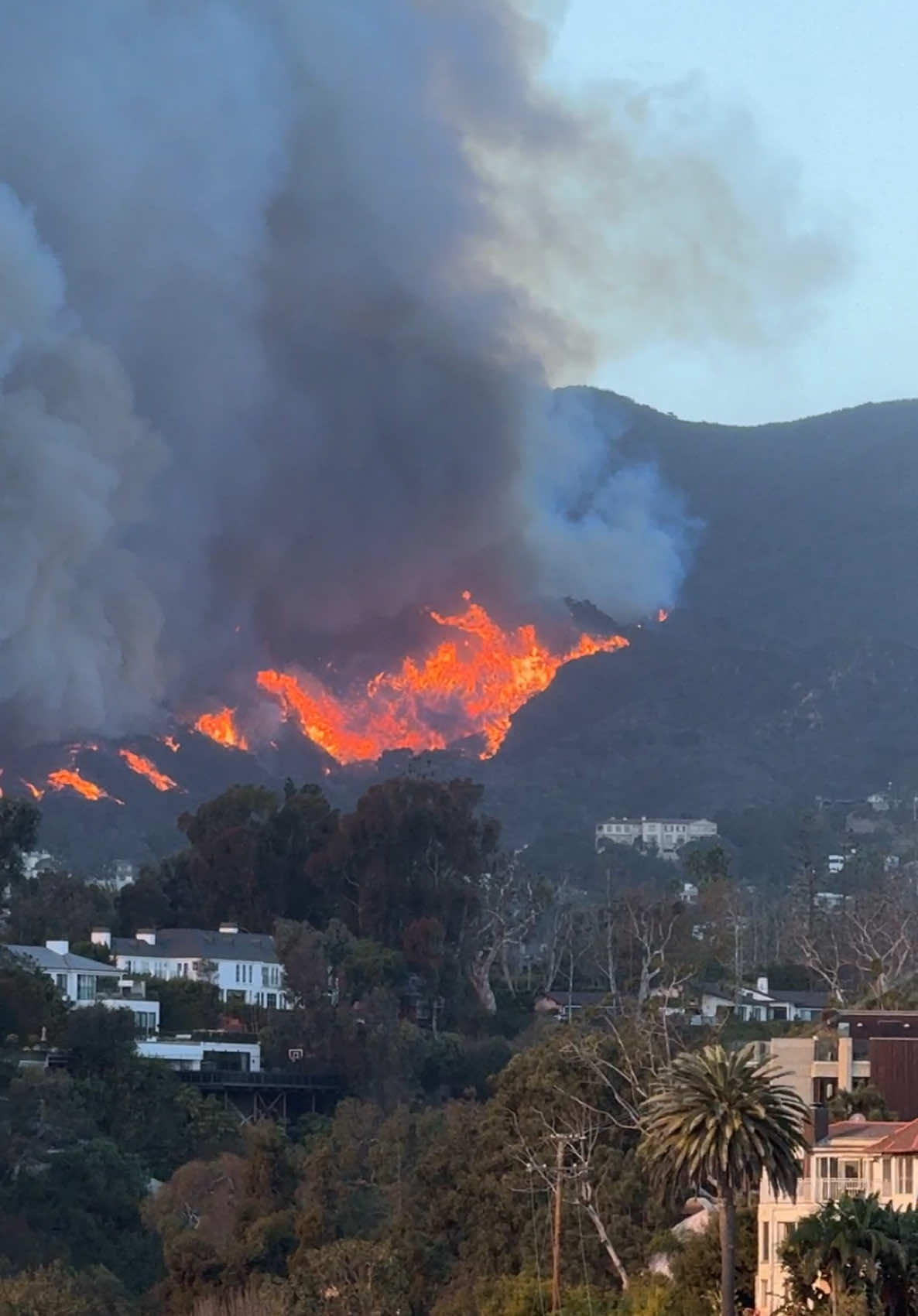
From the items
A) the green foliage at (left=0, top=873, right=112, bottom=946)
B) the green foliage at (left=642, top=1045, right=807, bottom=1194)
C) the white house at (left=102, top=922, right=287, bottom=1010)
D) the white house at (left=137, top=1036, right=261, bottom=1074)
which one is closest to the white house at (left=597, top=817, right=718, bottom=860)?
the green foliage at (left=0, top=873, right=112, bottom=946)

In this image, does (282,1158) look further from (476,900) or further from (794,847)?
(794,847)

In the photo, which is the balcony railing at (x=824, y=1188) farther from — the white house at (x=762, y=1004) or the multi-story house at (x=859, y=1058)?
the white house at (x=762, y=1004)

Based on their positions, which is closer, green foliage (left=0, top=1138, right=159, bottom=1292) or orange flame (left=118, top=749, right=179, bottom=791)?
green foliage (left=0, top=1138, right=159, bottom=1292)

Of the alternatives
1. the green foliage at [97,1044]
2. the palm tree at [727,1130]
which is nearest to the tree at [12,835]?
the green foliage at [97,1044]

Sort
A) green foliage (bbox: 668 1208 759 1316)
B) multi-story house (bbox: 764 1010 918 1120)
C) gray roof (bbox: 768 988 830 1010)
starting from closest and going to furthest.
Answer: green foliage (bbox: 668 1208 759 1316) → multi-story house (bbox: 764 1010 918 1120) → gray roof (bbox: 768 988 830 1010)

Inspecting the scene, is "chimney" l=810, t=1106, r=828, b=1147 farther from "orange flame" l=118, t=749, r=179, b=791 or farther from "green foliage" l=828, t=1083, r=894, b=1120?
"orange flame" l=118, t=749, r=179, b=791

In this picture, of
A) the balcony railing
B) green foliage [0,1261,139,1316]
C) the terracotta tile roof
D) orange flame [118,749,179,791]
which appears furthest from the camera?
orange flame [118,749,179,791]

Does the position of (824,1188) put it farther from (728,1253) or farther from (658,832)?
(658,832)
